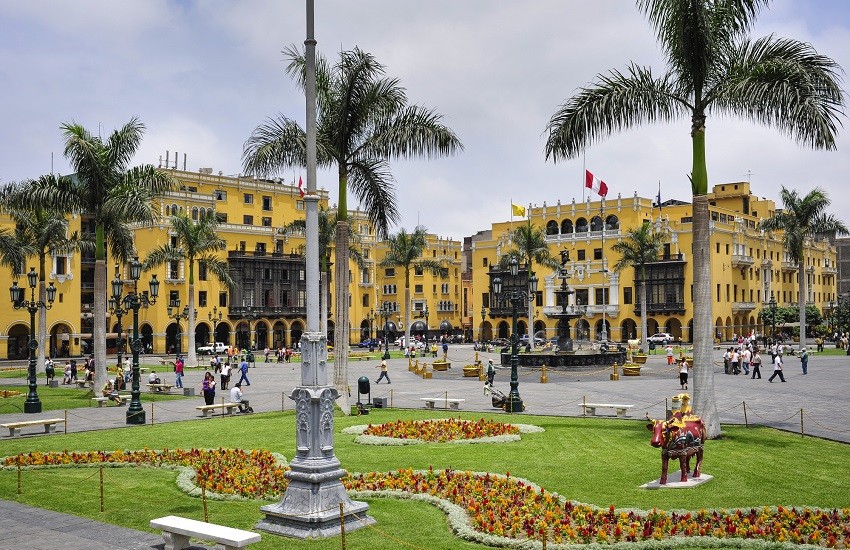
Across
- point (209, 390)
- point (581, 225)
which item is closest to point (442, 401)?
point (209, 390)

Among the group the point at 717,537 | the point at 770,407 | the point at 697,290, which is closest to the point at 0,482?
the point at 717,537

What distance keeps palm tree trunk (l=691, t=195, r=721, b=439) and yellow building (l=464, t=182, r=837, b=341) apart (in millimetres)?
62436

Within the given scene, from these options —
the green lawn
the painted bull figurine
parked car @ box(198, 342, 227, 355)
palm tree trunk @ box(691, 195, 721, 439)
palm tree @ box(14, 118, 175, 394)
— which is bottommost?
the green lawn

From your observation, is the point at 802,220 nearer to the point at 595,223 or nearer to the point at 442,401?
the point at 595,223

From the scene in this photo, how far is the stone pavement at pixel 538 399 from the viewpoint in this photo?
1140 cm

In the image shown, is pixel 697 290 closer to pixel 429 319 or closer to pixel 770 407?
pixel 770 407

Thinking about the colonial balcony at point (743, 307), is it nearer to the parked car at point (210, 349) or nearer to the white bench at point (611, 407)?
the parked car at point (210, 349)

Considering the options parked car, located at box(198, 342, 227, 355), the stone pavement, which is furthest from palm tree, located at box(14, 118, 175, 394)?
parked car, located at box(198, 342, 227, 355)

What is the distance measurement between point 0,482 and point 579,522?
11150mm

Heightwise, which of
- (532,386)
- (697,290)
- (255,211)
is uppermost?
(255,211)

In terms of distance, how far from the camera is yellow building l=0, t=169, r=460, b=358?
68500 mm

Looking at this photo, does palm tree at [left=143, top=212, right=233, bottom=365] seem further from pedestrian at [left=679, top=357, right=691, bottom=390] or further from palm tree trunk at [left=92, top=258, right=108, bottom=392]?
pedestrian at [left=679, top=357, right=691, bottom=390]

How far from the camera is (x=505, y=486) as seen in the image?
13.2m

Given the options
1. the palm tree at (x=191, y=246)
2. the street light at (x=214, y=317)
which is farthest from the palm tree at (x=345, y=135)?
the street light at (x=214, y=317)
